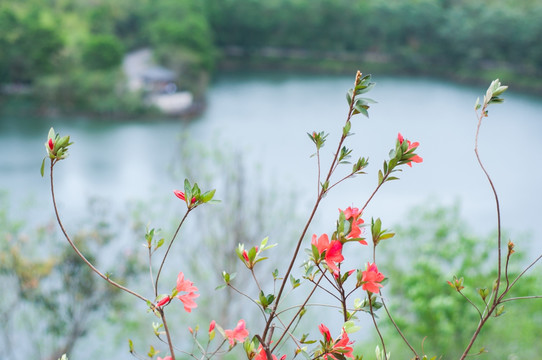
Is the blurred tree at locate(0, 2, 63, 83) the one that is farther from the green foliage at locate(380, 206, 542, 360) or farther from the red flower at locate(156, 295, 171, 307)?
the red flower at locate(156, 295, 171, 307)

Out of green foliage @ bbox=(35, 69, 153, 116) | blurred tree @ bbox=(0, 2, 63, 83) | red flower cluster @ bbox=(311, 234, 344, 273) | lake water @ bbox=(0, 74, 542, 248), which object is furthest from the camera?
blurred tree @ bbox=(0, 2, 63, 83)

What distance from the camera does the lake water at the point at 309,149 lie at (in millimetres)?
8266

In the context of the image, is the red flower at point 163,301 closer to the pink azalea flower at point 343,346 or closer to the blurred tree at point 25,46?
the pink azalea flower at point 343,346

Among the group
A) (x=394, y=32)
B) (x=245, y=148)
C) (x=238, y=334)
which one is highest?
(x=394, y=32)

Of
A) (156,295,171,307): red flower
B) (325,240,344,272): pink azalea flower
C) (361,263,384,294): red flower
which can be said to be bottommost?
(156,295,171,307): red flower

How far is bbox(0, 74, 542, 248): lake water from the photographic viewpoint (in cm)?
827

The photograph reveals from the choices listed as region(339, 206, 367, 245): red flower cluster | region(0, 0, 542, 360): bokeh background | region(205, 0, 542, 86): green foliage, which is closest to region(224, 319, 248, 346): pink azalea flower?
region(339, 206, 367, 245): red flower cluster

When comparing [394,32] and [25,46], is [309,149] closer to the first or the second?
[25,46]

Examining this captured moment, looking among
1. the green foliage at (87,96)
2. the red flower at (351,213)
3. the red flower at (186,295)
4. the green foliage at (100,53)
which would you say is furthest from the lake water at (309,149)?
the red flower at (351,213)

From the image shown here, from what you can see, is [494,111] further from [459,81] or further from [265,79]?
[265,79]

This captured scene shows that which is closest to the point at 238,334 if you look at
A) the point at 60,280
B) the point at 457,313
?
the point at 457,313

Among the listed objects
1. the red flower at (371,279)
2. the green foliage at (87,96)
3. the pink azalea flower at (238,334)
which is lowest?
the pink azalea flower at (238,334)

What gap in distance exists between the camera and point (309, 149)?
33.3 feet

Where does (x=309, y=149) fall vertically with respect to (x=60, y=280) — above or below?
above
